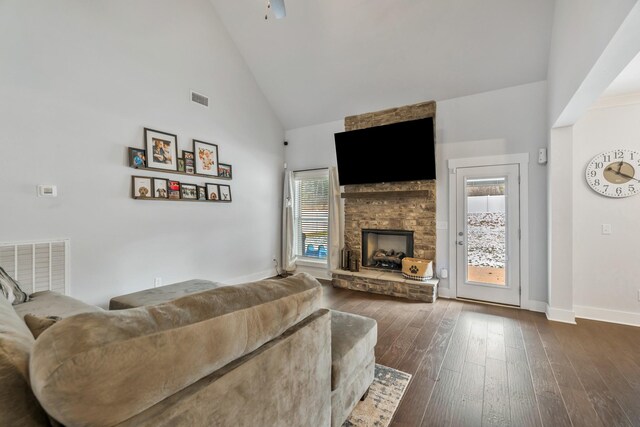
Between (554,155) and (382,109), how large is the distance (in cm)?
242

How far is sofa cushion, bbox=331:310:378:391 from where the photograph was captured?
1.49 m

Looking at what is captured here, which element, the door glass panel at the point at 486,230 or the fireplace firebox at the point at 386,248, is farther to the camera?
the fireplace firebox at the point at 386,248

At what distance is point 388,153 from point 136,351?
417 centimetres

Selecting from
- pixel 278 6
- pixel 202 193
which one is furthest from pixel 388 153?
pixel 202 193

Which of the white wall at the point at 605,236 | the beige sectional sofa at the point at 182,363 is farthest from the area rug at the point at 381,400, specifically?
the white wall at the point at 605,236

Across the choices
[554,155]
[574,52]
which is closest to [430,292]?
[554,155]

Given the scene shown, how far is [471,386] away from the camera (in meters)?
2.03

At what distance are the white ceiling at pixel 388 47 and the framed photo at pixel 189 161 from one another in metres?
2.03

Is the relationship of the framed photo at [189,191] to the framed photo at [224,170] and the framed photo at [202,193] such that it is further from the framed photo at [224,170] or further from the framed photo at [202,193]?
the framed photo at [224,170]

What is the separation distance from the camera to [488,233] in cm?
380

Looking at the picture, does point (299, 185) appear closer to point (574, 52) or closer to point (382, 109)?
point (382, 109)

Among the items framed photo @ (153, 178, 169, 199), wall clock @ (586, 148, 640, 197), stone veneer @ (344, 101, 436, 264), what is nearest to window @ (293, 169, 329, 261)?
stone veneer @ (344, 101, 436, 264)

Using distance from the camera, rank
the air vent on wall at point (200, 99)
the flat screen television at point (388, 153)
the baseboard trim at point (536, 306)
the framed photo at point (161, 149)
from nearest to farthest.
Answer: the framed photo at point (161, 149) → the baseboard trim at point (536, 306) → the air vent on wall at point (200, 99) → the flat screen television at point (388, 153)

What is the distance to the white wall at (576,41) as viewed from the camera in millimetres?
1674
